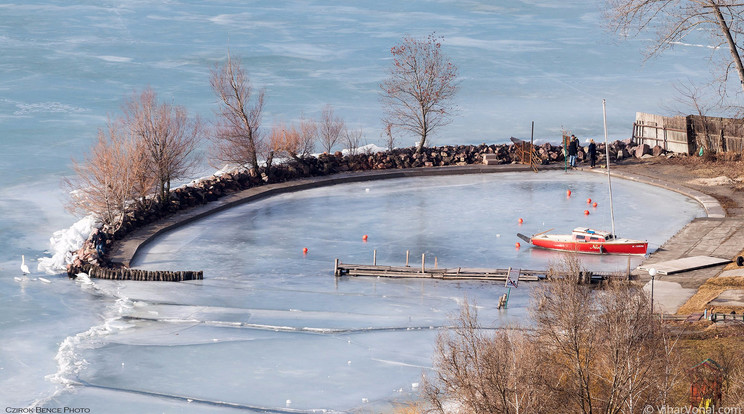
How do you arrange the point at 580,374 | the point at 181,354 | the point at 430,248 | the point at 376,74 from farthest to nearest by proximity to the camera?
the point at 376,74
the point at 430,248
the point at 181,354
the point at 580,374

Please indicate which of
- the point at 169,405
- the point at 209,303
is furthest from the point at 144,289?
the point at 169,405

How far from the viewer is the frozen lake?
26047mm

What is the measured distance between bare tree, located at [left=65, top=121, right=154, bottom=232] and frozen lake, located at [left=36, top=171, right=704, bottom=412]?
2.32m

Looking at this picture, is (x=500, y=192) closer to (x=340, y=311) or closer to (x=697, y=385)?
(x=340, y=311)

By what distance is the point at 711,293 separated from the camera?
30.1 metres

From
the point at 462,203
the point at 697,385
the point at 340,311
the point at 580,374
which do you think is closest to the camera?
the point at 580,374

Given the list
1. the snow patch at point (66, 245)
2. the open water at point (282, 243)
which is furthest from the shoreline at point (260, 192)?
the snow patch at point (66, 245)

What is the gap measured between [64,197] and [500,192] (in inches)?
841

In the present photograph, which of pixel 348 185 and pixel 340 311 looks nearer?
pixel 340 311

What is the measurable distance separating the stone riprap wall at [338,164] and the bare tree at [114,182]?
0.68 metres

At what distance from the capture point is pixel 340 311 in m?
31.5

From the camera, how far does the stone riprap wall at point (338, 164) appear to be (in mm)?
43000

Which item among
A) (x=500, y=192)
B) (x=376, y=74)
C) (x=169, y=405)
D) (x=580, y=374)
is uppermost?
(x=376, y=74)

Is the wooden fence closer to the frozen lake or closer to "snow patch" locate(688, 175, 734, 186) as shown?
"snow patch" locate(688, 175, 734, 186)
